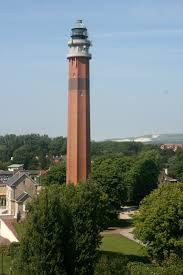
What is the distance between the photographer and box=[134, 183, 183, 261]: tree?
3594 cm

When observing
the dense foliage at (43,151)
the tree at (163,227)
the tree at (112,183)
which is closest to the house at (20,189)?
the tree at (112,183)

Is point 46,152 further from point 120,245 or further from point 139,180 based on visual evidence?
point 120,245

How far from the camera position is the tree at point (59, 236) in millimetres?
32375

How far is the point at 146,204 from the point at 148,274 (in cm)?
835

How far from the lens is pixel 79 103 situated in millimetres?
58688

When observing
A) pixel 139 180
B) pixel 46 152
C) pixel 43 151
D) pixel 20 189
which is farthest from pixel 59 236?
pixel 46 152

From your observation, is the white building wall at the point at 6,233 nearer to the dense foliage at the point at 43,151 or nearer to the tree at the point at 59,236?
the tree at the point at 59,236

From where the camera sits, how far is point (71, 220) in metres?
35.5

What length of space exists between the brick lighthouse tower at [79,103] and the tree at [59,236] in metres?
21.3

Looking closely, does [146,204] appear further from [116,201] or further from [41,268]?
[116,201]

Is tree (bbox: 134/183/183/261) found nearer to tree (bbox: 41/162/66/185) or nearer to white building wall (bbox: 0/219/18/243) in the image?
white building wall (bbox: 0/219/18/243)

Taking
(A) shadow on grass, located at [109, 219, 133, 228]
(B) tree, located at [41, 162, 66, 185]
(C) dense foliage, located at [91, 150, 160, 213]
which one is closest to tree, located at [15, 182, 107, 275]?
(C) dense foliage, located at [91, 150, 160, 213]

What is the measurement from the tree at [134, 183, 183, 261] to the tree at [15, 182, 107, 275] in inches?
136

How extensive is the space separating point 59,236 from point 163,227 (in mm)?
7608
